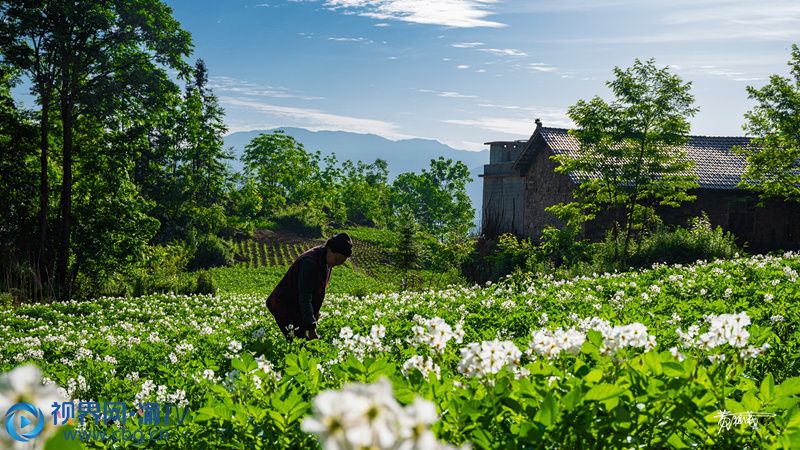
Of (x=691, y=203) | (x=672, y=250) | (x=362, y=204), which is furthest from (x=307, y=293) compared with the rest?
(x=362, y=204)

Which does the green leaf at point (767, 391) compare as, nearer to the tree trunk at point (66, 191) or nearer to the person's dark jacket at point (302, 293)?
the person's dark jacket at point (302, 293)

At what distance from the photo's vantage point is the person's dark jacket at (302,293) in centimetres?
757

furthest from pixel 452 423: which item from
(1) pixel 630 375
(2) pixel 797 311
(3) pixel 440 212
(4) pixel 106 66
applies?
(3) pixel 440 212

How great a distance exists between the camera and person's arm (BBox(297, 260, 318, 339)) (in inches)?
296

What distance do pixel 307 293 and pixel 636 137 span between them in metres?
21.0

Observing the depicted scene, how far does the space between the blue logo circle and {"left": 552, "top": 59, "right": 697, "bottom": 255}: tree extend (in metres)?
24.8

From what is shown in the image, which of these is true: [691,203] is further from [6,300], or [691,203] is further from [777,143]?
[6,300]

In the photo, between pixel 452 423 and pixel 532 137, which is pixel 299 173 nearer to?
pixel 532 137

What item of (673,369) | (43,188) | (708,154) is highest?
(708,154)

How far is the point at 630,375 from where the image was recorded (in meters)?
2.93

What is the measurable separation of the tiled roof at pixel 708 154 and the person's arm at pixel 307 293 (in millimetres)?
29537

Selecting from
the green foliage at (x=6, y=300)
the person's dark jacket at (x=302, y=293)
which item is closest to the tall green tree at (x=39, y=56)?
the green foliage at (x=6, y=300)

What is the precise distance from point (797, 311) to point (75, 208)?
2676cm

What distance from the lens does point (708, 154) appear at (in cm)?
3762
